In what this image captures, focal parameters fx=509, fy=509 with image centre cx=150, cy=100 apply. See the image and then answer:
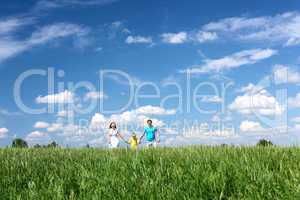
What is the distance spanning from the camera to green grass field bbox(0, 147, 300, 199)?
8.56 meters

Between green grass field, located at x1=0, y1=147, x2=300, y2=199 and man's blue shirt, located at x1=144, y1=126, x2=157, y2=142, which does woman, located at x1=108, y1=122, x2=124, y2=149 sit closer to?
man's blue shirt, located at x1=144, y1=126, x2=157, y2=142

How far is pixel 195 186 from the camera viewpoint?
29.3 ft

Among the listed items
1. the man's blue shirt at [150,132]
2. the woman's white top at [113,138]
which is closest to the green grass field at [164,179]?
the man's blue shirt at [150,132]

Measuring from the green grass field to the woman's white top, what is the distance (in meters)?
16.2

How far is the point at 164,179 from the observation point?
Answer: 957cm

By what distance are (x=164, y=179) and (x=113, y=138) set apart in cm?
1902

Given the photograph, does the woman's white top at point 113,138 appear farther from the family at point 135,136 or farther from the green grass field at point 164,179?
the green grass field at point 164,179

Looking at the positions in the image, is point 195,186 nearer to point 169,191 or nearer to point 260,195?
point 169,191

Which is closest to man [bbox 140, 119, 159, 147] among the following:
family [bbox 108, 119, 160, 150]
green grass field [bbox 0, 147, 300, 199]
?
family [bbox 108, 119, 160, 150]

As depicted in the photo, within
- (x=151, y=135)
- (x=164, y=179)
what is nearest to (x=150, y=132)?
(x=151, y=135)

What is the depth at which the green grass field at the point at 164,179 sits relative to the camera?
8.56m

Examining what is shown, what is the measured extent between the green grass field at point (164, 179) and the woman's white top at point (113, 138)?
16201 millimetres

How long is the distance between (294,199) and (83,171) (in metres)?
4.59

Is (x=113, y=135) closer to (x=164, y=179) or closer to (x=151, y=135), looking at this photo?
(x=151, y=135)
